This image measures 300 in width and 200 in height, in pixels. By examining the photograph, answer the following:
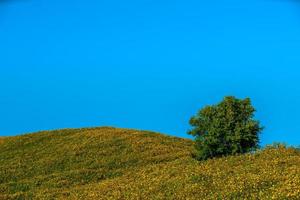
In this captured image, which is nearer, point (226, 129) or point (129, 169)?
point (226, 129)

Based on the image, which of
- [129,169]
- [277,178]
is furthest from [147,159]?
[277,178]

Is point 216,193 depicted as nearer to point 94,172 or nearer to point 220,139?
point 220,139

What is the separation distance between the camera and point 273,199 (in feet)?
81.5

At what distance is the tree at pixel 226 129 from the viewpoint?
41.6 meters

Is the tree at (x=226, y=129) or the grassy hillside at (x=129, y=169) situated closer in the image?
the grassy hillside at (x=129, y=169)

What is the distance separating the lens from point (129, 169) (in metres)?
45.6

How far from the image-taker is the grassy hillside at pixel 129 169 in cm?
2928

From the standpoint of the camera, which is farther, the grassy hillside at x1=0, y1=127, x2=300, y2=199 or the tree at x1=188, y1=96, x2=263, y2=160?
the tree at x1=188, y1=96, x2=263, y2=160

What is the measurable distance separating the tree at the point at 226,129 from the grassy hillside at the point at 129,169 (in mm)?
1715

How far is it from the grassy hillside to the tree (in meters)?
1.72

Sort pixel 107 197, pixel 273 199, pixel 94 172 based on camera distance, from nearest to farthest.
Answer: pixel 273 199
pixel 107 197
pixel 94 172

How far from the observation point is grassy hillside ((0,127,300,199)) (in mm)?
29281

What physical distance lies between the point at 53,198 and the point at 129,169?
9535 millimetres

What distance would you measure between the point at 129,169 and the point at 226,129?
31.2 feet
